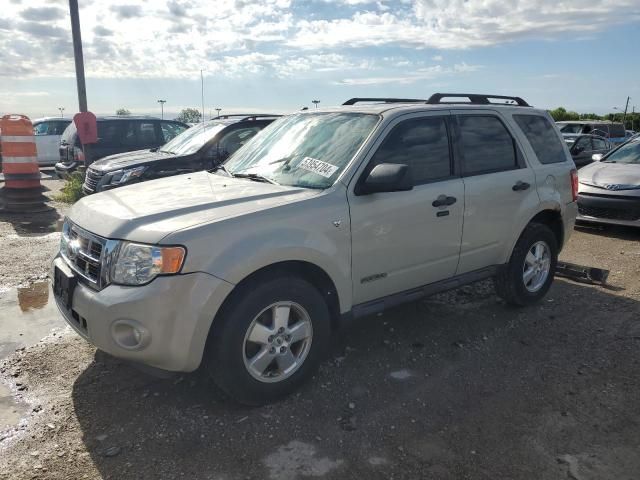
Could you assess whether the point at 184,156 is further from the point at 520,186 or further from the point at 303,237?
the point at 303,237

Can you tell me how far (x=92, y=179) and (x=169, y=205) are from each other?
20.0 ft

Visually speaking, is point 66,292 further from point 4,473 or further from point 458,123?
point 458,123

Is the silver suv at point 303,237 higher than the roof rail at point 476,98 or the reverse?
the reverse

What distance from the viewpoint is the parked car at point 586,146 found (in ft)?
45.0

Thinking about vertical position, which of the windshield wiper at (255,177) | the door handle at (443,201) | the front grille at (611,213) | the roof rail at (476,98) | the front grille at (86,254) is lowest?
the front grille at (611,213)

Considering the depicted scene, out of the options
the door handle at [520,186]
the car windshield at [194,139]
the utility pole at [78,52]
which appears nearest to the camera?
the door handle at [520,186]

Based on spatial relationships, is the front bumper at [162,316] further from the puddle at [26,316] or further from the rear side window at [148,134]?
the rear side window at [148,134]

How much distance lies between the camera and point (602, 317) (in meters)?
4.98

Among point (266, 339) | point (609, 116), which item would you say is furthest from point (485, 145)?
point (609, 116)

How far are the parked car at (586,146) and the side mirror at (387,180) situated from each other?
1132 centimetres

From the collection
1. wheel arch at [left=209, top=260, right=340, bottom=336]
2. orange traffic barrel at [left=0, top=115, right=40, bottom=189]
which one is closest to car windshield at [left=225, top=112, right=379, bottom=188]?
wheel arch at [left=209, top=260, right=340, bottom=336]

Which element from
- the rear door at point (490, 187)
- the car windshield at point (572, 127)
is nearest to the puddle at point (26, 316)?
the rear door at point (490, 187)

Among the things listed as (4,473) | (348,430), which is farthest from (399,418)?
(4,473)

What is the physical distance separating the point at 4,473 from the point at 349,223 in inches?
92.1
